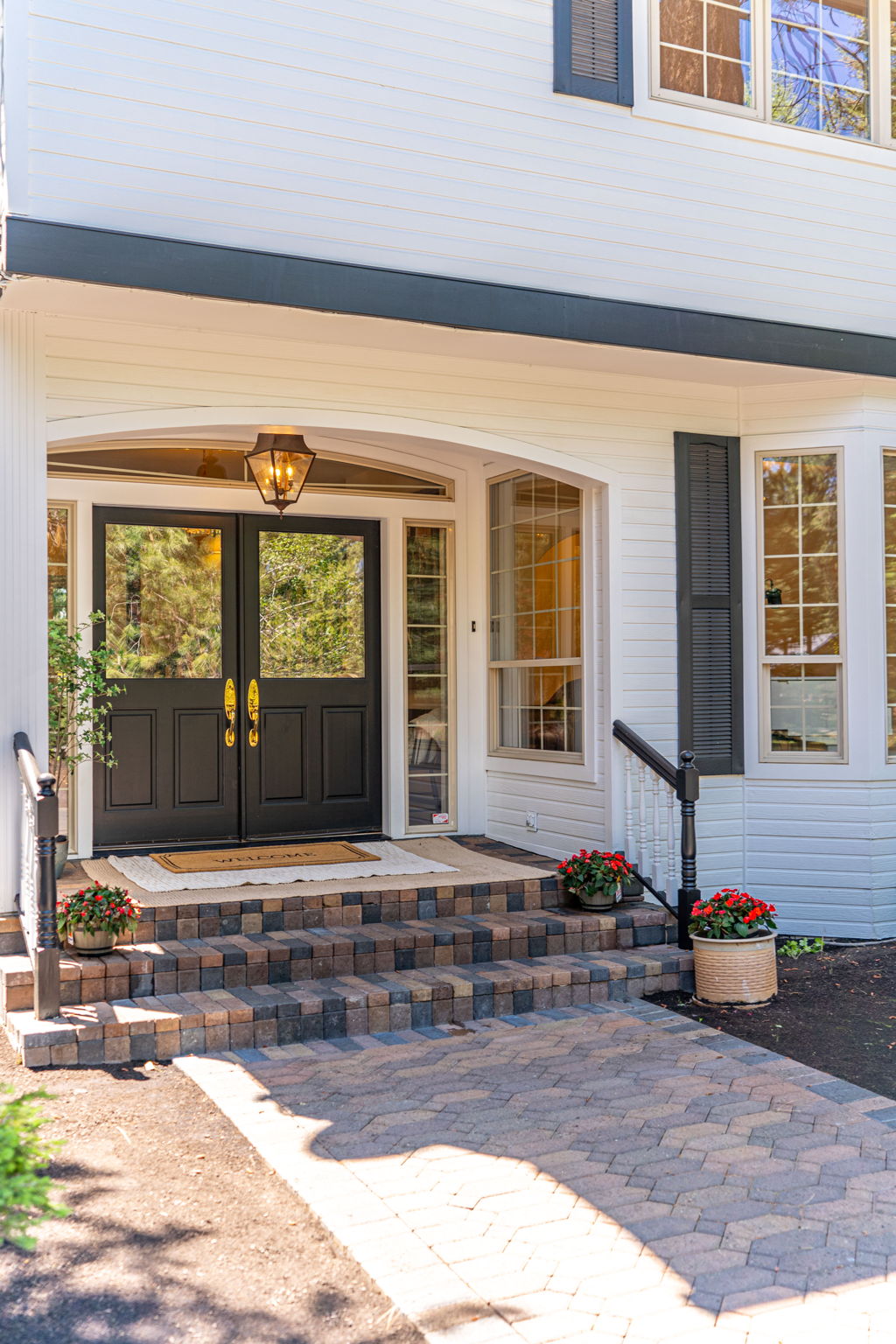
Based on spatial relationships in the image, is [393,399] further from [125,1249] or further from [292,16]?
[125,1249]

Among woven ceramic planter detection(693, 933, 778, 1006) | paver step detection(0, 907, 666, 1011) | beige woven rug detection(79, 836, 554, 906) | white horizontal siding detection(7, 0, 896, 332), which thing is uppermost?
white horizontal siding detection(7, 0, 896, 332)

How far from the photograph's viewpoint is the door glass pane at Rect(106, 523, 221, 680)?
693cm

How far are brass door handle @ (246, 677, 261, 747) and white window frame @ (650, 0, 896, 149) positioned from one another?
404cm

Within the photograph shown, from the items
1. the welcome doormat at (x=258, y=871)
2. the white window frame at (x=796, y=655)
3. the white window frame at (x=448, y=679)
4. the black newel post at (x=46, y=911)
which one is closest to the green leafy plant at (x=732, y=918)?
the welcome doormat at (x=258, y=871)

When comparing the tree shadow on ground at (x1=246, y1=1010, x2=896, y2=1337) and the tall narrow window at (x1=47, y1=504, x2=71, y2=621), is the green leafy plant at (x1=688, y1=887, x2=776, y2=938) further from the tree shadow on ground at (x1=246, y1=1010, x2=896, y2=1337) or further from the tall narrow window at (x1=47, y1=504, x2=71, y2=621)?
the tall narrow window at (x1=47, y1=504, x2=71, y2=621)

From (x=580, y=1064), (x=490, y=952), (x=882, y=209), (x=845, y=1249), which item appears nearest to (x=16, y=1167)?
(x=845, y=1249)

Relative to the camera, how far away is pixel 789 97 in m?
6.91

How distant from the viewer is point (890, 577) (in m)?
7.18

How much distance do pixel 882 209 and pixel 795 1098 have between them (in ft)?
17.1

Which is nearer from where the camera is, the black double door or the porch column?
the porch column

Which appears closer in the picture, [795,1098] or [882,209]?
[795,1098]

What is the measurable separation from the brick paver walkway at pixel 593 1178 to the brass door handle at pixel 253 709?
2.72m

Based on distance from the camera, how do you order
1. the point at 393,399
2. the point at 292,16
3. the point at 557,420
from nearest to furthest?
1. the point at 292,16
2. the point at 393,399
3. the point at 557,420

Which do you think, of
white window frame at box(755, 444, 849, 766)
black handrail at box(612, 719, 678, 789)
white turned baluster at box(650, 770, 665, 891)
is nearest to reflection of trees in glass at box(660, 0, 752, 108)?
white window frame at box(755, 444, 849, 766)
